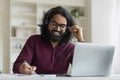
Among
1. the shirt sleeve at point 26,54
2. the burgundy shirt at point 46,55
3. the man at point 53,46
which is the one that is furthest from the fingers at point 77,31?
the shirt sleeve at point 26,54

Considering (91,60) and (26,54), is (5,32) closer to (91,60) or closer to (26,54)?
(26,54)

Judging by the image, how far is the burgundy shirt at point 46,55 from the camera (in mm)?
1684

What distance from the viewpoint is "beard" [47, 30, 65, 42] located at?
1.73m

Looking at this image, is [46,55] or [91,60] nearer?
[91,60]

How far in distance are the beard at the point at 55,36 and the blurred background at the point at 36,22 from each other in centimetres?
301

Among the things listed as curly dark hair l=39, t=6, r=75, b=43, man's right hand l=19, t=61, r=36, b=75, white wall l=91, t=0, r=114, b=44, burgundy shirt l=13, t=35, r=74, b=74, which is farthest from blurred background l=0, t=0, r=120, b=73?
man's right hand l=19, t=61, r=36, b=75

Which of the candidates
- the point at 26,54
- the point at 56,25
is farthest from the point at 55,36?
the point at 26,54

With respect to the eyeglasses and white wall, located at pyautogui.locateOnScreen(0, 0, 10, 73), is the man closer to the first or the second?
the eyeglasses

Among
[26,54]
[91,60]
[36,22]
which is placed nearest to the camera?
[91,60]

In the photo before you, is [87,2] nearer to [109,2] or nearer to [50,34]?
[109,2]

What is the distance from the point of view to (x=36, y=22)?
5.00 m

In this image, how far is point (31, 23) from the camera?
→ 16.7 ft

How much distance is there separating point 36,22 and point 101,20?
128 centimetres

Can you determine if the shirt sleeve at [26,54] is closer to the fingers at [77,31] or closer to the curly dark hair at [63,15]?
the curly dark hair at [63,15]
